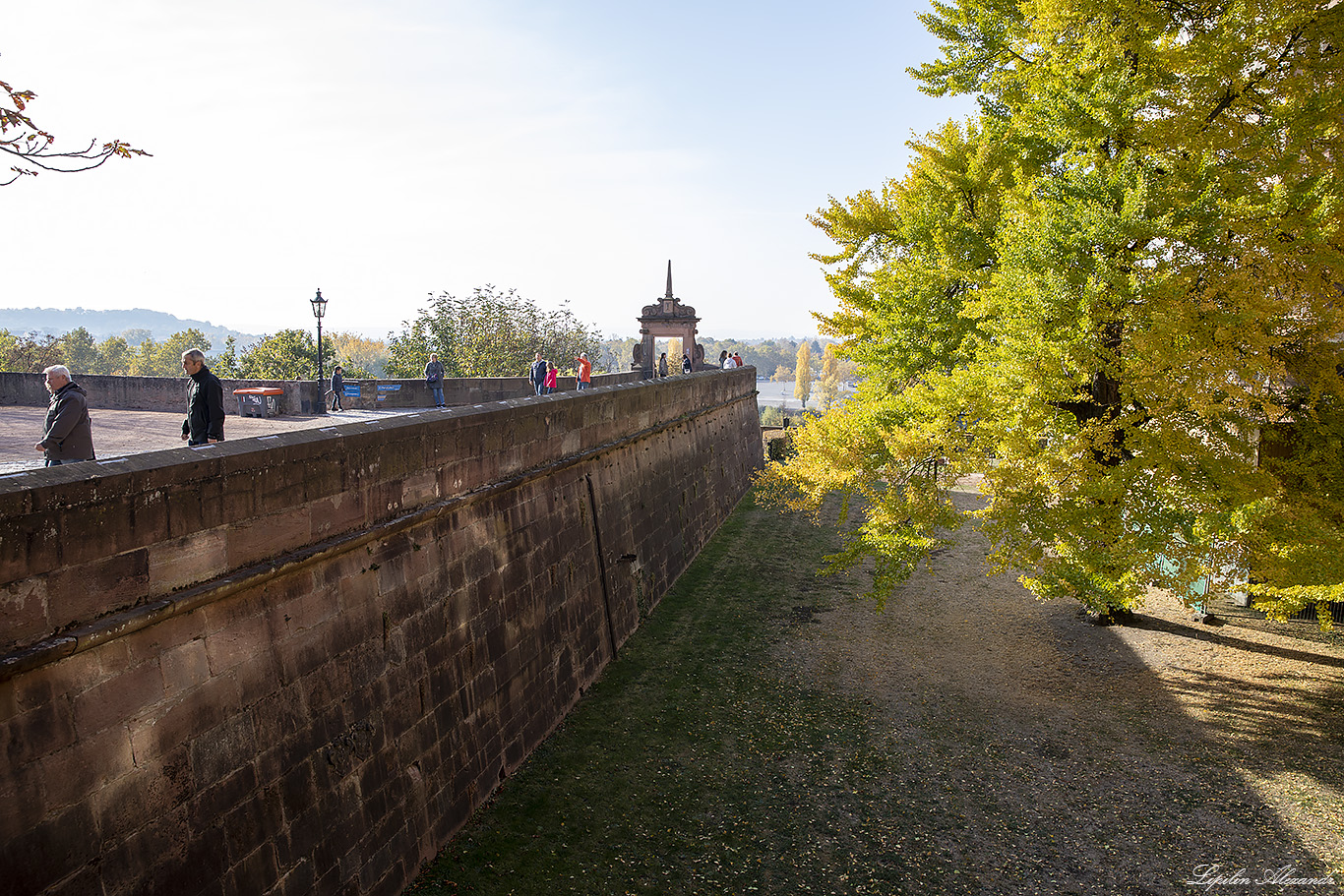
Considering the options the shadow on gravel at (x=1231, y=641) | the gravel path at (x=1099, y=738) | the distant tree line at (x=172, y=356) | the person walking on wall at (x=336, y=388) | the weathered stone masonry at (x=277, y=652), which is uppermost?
the distant tree line at (x=172, y=356)

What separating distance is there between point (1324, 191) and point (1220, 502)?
12.2 ft

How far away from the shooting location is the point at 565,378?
25.6m

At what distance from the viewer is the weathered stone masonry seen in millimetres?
4152

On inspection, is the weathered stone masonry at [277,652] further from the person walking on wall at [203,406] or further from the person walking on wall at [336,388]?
the person walking on wall at [336,388]

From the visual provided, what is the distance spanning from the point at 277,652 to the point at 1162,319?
9.67 m

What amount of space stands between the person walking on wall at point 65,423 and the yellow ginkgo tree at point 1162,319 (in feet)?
31.6

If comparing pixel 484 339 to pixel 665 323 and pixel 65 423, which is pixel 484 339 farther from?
pixel 65 423

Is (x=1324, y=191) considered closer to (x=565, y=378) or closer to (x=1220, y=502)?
(x=1220, y=502)

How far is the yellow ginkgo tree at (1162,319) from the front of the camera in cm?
966

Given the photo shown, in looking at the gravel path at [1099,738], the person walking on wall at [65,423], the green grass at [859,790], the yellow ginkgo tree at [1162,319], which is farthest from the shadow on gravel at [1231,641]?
the person walking on wall at [65,423]

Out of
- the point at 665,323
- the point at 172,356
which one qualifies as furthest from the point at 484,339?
the point at 172,356

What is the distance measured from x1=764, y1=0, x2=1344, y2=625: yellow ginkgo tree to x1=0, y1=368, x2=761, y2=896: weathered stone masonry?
605 cm

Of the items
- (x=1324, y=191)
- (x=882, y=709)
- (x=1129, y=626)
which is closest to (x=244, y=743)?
(x=882, y=709)

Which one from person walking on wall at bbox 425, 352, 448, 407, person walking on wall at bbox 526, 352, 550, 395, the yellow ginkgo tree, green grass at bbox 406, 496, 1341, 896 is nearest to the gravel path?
green grass at bbox 406, 496, 1341, 896
